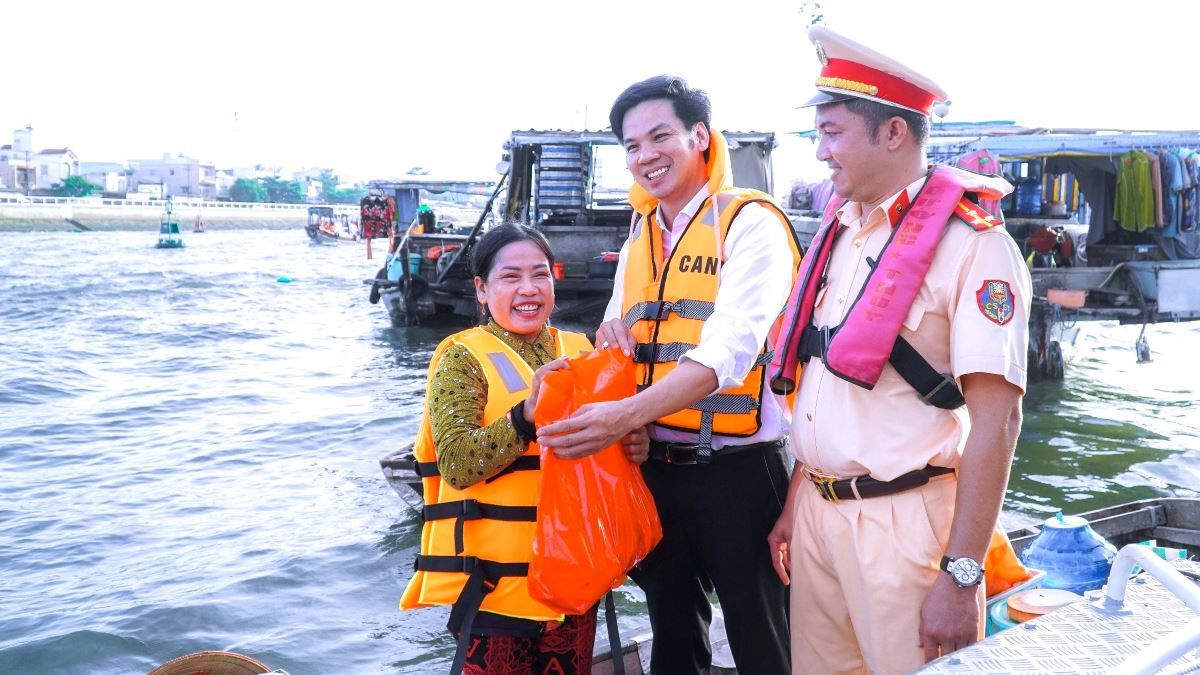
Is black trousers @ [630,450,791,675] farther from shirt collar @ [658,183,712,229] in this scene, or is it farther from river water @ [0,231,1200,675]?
river water @ [0,231,1200,675]

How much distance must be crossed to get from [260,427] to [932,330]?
12.0 metres

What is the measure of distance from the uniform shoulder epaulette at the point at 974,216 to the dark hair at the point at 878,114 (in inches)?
9.2

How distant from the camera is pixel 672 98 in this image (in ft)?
8.91

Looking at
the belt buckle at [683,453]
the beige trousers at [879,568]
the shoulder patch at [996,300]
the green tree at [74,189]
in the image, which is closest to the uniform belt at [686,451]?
the belt buckle at [683,453]

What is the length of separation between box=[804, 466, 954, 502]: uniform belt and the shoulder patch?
42 centimetres

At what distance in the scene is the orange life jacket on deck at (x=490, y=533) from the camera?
8.79 ft

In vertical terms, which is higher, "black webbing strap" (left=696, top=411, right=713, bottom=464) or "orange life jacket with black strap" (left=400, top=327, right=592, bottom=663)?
"black webbing strap" (left=696, top=411, right=713, bottom=464)

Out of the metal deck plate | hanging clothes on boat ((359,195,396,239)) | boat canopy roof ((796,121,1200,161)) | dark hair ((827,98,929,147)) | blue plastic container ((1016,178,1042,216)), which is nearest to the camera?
the metal deck plate

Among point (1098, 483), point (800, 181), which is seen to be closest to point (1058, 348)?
point (1098, 483)

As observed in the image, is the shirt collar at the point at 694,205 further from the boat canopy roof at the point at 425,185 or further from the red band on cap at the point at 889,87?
the boat canopy roof at the point at 425,185

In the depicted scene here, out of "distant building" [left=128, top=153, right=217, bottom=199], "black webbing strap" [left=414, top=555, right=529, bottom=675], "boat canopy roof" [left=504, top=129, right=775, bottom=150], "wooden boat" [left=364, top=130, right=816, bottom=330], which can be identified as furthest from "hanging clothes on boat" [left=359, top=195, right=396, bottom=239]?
"distant building" [left=128, top=153, right=217, bottom=199]

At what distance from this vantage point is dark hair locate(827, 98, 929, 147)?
2.30 meters

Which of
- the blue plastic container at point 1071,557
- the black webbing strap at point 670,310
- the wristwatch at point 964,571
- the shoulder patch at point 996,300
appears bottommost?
the blue plastic container at point 1071,557

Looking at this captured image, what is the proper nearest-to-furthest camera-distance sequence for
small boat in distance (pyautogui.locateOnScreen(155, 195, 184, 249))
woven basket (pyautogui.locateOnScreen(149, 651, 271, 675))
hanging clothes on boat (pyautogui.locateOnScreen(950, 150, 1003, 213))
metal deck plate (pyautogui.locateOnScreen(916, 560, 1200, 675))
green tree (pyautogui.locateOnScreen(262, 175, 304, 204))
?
metal deck plate (pyautogui.locateOnScreen(916, 560, 1200, 675))
woven basket (pyautogui.locateOnScreen(149, 651, 271, 675))
hanging clothes on boat (pyautogui.locateOnScreen(950, 150, 1003, 213))
small boat in distance (pyautogui.locateOnScreen(155, 195, 184, 249))
green tree (pyautogui.locateOnScreen(262, 175, 304, 204))
